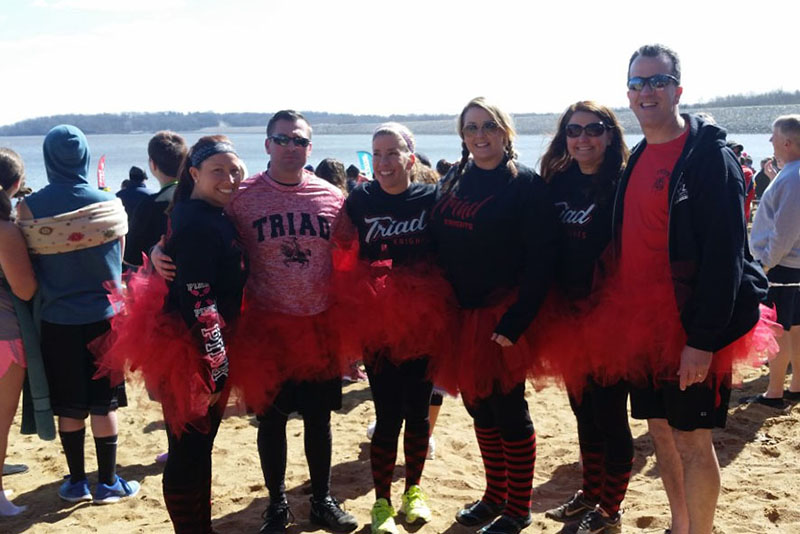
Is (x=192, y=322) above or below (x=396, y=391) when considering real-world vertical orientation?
above

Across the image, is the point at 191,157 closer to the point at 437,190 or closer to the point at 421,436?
the point at 437,190

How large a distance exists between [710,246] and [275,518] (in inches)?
113

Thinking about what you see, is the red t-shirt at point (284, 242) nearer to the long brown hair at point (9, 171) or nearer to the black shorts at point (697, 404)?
the long brown hair at point (9, 171)

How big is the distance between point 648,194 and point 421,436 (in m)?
1.92

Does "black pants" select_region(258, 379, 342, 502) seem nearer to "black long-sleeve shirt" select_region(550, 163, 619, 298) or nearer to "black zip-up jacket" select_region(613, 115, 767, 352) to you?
"black long-sleeve shirt" select_region(550, 163, 619, 298)

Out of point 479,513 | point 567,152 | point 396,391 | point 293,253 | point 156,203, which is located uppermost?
point 567,152

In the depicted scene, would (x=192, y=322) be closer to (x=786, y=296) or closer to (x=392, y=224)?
(x=392, y=224)

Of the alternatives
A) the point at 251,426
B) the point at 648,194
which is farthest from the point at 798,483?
the point at 251,426

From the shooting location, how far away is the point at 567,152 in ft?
13.3

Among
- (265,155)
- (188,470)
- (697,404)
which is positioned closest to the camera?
(697,404)

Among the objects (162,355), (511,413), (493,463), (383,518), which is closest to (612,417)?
(511,413)

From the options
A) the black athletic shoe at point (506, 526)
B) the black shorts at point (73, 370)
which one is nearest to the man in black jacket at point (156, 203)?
the black shorts at point (73, 370)

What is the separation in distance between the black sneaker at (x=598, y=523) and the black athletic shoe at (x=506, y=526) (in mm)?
328

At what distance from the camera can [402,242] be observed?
13.1ft
